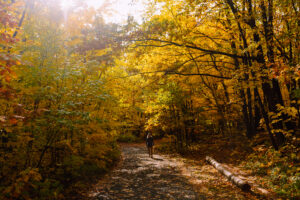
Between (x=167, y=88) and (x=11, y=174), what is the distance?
10.6 meters

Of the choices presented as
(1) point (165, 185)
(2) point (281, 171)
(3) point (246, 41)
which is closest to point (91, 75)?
(1) point (165, 185)

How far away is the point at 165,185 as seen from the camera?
22.8 ft

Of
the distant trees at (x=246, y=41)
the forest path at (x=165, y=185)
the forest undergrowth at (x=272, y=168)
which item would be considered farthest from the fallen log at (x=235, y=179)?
the distant trees at (x=246, y=41)

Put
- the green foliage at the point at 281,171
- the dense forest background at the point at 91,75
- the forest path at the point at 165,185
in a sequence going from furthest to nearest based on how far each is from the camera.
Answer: the forest path at the point at 165,185, the green foliage at the point at 281,171, the dense forest background at the point at 91,75

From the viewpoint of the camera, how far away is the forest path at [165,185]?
19.0ft

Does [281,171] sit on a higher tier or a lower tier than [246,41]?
lower

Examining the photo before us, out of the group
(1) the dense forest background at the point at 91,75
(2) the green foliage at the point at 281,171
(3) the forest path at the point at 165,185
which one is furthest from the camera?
(3) the forest path at the point at 165,185

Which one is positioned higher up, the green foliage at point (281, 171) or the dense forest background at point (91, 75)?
the dense forest background at point (91, 75)

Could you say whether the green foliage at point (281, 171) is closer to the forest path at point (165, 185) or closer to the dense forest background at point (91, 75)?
the dense forest background at point (91, 75)

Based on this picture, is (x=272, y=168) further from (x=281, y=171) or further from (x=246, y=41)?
(x=246, y=41)

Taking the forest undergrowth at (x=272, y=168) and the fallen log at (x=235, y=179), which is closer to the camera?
the forest undergrowth at (x=272, y=168)

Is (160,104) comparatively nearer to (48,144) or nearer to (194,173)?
(194,173)

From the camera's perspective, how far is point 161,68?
29.2ft

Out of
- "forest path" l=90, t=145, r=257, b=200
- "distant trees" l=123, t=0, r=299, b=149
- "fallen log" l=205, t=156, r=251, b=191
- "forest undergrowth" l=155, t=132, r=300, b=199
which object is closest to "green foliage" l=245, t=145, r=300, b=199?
"forest undergrowth" l=155, t=132, r=300, b=199
